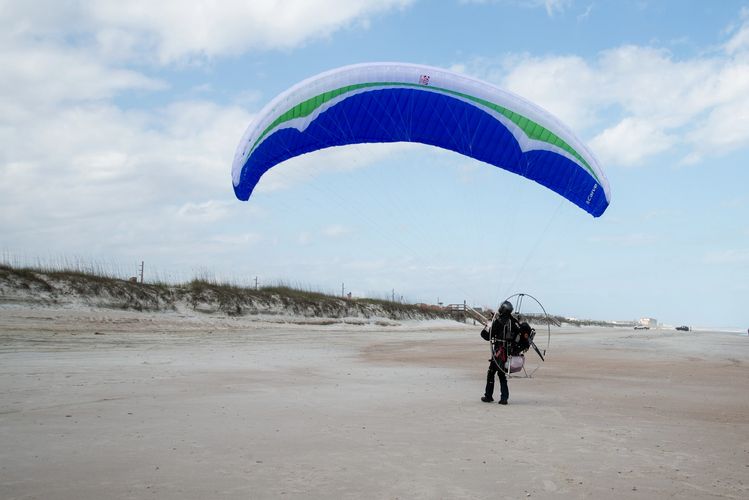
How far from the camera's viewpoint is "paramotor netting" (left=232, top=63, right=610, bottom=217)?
1115cm

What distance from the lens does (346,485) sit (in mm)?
4008

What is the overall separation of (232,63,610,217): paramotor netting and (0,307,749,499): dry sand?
4137mm

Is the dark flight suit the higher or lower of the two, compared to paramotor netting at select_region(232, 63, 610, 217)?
lower

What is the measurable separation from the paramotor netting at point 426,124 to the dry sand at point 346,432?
414 centimetres

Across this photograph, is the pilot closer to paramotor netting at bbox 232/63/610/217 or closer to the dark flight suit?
the dark flight suit

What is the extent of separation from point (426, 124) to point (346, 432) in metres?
7.62

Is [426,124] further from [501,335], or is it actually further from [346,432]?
[346,432]

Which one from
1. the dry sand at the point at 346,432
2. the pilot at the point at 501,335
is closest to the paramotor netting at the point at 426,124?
the dry sand at the point at 346,432

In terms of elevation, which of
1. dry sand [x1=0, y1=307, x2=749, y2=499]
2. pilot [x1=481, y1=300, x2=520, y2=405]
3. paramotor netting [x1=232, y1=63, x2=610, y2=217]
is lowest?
dry sand [x1=0, y1=307, x2=749, y2=499]

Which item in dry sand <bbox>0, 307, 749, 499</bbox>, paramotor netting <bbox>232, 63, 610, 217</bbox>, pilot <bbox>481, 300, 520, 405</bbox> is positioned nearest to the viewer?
dry sand <bbox>0, 307, 749, 499</bbox>

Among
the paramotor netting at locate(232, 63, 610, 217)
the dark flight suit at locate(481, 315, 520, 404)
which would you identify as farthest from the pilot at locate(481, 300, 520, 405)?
the paramotor netting at locate(232, 63, 610, 217)

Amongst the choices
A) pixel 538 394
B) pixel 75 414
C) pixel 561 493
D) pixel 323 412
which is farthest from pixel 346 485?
pixel 538 394

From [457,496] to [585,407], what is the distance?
4532 millimetres

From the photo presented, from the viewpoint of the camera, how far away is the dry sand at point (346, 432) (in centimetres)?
404
